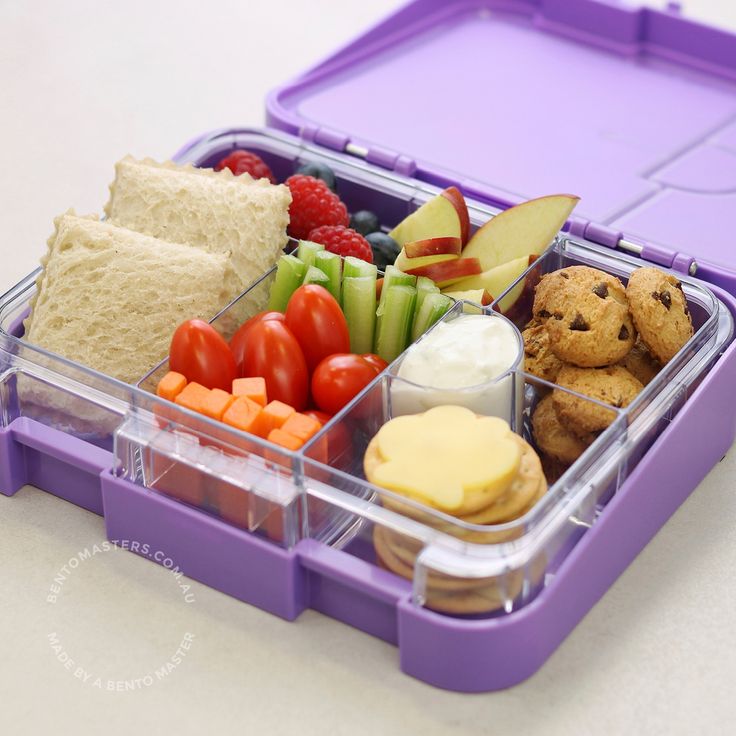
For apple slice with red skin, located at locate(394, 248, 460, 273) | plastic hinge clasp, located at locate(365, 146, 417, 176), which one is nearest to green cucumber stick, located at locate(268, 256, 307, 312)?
apple slice with red skin, located at locate(394, 248, 460, 273)

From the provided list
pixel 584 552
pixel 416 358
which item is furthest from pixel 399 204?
pixel 584 552

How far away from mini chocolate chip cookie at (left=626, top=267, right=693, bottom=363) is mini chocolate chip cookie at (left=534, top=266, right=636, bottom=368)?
0.7 inches

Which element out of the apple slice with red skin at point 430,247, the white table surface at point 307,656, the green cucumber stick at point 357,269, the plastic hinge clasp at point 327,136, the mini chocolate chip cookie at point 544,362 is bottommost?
the white table surface at point 307,656

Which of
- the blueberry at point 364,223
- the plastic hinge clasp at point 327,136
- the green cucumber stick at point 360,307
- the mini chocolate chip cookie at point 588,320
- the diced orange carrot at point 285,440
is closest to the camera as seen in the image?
the diced orange carrot at point 285,440

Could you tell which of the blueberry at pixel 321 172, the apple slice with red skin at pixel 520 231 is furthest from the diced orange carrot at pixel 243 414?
the blueberry at pixel 321 172

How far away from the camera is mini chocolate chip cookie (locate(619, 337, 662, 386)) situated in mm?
1797

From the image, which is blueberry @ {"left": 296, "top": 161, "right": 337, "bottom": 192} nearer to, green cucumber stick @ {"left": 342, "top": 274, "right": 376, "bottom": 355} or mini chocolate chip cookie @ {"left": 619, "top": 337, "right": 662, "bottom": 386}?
green cucumber stick @ {"left": 342, "top": 274, "right": 376, "bottom": 355}

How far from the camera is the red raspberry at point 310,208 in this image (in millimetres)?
1989

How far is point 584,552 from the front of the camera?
1533mm

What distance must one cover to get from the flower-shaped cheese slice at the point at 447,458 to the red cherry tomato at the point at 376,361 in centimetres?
16

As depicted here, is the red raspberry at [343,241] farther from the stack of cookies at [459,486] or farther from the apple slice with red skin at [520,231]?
the stack of cookies at [459,486]

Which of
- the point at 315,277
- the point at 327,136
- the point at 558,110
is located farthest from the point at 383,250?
the point at 558,110

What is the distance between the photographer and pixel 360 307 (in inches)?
71.9

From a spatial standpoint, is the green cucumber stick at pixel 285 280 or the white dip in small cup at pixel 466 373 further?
the green cucumber stick at pixel 285 280
